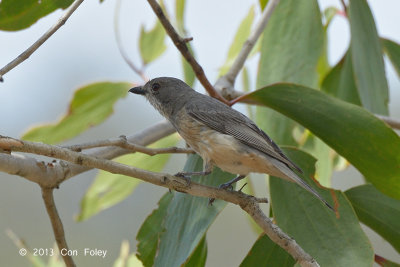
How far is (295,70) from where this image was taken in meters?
3.80

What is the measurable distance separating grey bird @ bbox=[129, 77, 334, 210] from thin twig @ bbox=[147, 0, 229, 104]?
0.10m

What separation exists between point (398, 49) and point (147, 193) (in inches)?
216

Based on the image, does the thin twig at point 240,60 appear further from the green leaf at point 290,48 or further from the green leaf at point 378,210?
the green leaf at point 378,210

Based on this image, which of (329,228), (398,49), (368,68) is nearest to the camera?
(329,228)

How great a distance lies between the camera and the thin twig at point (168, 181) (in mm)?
2154

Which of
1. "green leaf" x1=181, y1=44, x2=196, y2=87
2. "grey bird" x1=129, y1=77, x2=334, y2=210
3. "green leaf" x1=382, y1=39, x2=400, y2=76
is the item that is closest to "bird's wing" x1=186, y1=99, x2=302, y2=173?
"grey bird" x1=129, y1=77, x2=334, y2=210

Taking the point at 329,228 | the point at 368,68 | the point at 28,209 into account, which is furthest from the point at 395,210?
the point at 28,209

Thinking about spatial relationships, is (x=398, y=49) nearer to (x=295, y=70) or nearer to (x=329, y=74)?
(x=329, y=74)

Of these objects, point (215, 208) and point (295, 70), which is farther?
point (295, 70)

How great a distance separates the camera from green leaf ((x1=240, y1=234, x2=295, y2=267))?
279 centimetres

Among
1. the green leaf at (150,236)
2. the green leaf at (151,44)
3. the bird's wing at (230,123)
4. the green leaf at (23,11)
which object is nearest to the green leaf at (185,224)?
the green leaf at (150,236)

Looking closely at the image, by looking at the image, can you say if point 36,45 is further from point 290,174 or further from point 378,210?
point 378,210

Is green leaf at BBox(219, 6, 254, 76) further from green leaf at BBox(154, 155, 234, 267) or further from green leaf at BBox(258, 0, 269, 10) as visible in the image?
green leaf at BBox(154, 155, 234, 267)

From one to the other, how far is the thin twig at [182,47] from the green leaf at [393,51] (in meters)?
1.46
